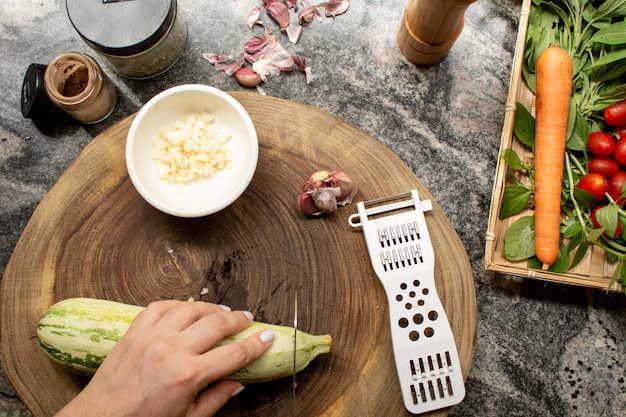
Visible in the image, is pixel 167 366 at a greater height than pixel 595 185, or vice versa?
pixel 595 185

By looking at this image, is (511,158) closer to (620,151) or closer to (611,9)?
(620,151)

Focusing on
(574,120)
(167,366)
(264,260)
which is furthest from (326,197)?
(574,120)

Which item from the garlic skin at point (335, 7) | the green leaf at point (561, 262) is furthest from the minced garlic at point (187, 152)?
the green leaf at point (561, 262)

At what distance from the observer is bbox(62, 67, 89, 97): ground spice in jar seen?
1272mm

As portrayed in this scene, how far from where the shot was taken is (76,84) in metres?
1.28

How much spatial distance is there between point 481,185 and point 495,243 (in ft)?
0.72

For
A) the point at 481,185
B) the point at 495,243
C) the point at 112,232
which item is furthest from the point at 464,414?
the point at 112,232

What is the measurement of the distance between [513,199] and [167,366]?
879mm

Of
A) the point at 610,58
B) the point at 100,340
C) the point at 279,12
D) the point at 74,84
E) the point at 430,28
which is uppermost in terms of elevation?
the point at 610,58

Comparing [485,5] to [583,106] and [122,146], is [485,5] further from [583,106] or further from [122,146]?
[122,146]

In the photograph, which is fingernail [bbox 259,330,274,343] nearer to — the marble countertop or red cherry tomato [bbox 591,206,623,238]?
the marble countertop

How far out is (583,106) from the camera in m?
1.26

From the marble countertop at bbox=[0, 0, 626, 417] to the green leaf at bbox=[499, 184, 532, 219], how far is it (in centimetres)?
15

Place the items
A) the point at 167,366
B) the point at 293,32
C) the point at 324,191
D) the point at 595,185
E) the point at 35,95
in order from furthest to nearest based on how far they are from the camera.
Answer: the point at 293,32
the point at 35,95
the point at 595,185
the point at 324,191
the point at 167,366
